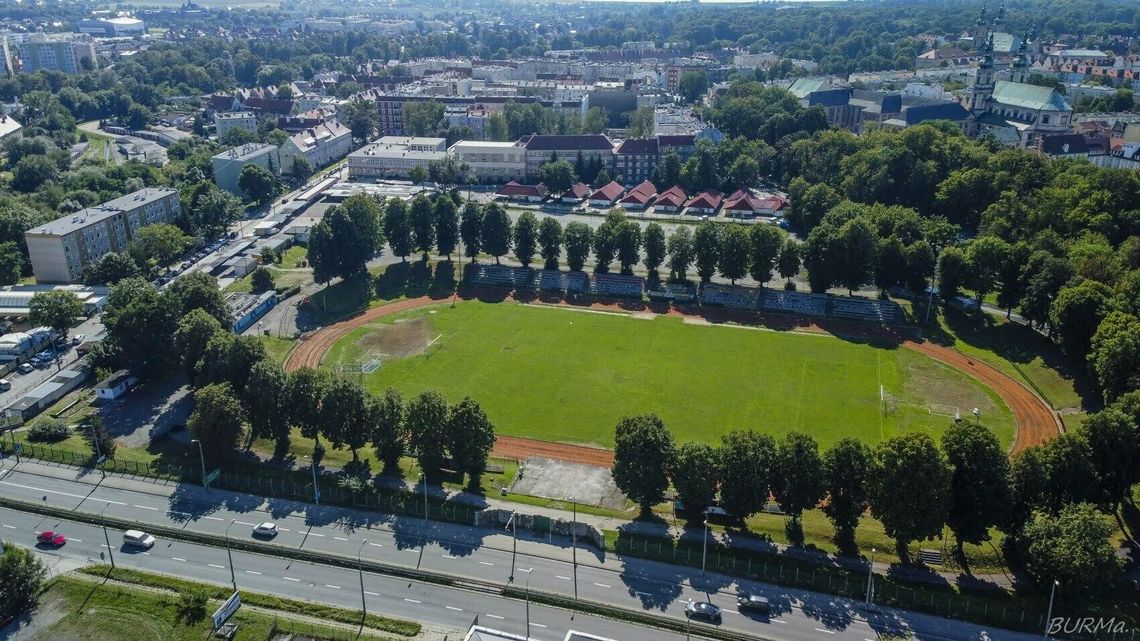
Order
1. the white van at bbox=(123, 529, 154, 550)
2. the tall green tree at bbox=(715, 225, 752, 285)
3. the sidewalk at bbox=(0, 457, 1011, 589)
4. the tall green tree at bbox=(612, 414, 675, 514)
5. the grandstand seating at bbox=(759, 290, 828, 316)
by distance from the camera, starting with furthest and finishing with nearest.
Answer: the tall green tree at bbox=(715, 225, 752, 285) < the grandstand seating at bbox=(759, 290, 828, 316) < the tall green tree at bbox=(612, 414, 675, 514) < the white van at bbox=(123, 529, 154, 550) < the sidewalk at bbox=(0, 457, 1011, 589)

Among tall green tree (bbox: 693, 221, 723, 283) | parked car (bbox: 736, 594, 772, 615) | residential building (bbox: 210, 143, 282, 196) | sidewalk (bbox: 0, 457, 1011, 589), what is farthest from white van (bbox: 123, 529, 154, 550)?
residential building (bbox: 210, 143, 282, 196)

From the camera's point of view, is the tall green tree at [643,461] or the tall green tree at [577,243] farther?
the tall green tree at [577,243]

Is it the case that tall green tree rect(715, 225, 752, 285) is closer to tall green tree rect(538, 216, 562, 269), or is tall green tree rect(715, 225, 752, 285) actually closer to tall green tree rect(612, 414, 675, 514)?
tall green tree rect(538, 216, 562, 269)

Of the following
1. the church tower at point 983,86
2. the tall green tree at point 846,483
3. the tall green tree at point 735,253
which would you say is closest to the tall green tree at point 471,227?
the tall green tree at point 735,253

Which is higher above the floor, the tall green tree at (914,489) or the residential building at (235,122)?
the residential building at (235,122)

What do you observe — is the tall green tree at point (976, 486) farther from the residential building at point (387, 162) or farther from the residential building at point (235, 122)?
the residential building at point (235, 122)

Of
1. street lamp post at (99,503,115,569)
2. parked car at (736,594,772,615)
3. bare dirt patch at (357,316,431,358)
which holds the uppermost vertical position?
parked car at (736,594,772,615)
